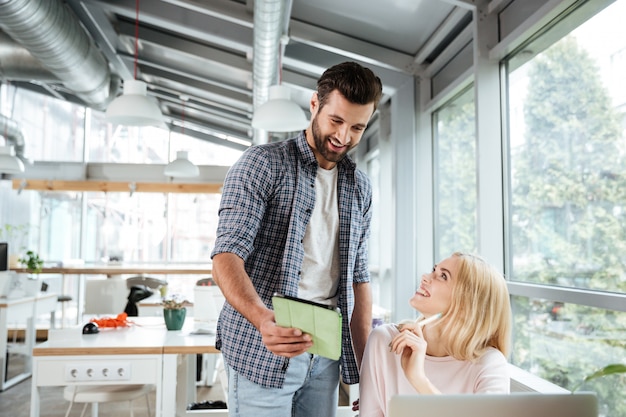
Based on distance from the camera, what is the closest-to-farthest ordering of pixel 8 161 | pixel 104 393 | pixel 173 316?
pixel 104 393 < pixel 173 316 < pixel 8 161

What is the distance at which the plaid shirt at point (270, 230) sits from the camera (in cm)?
156

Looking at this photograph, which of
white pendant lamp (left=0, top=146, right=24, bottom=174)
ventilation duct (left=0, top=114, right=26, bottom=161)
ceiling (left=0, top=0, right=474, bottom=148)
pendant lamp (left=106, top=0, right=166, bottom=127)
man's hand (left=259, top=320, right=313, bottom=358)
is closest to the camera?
man's hand (left=259, top=320, right=313, bottom=358)

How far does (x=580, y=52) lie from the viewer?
251 cm

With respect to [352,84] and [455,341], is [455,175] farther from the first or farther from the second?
[352,84]

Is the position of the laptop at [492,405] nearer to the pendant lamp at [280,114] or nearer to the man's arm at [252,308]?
the man's arm at [252,308]

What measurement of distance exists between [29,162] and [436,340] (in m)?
8.76

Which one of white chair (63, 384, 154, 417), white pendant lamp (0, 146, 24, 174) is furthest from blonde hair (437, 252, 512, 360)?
white pendant lamp (0, 146, 24, 174)

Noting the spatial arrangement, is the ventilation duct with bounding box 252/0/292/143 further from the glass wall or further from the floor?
the glass wall

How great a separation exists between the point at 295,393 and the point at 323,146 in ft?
2.27

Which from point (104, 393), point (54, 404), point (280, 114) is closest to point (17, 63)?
point (54, 404)

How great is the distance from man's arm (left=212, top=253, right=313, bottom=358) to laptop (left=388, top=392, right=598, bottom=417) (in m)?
0.35

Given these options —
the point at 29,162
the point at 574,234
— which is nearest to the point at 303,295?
the point at 574,234

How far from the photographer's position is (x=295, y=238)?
1.59 meters

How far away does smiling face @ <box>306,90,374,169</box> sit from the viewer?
160 cm
